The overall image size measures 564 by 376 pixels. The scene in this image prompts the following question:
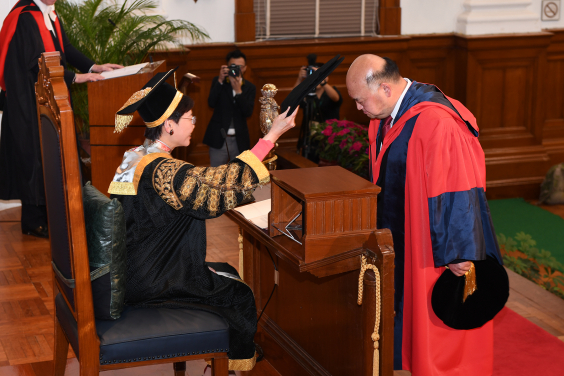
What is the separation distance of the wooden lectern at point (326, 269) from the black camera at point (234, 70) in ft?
8.81

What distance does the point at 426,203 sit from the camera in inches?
109

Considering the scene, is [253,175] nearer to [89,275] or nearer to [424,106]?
[89,275]

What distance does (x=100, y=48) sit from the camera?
5602 millimetres

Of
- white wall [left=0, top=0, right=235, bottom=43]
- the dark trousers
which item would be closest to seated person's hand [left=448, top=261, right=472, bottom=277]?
the dark trousers

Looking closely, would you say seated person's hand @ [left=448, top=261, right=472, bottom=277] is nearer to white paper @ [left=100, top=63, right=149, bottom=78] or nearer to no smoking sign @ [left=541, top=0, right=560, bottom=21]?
white paper @ [left=100, top=63, right=149, bottom=78]

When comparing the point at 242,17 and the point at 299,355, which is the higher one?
the point at 242,17

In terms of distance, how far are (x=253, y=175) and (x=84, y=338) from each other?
32.2 inches

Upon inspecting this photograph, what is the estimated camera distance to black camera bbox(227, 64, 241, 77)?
5525 mm

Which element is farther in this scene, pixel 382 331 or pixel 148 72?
pixel 148 72

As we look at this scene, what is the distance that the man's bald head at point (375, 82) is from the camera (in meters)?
2.84

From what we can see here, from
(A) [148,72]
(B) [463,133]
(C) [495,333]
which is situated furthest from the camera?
(A) [148,72]

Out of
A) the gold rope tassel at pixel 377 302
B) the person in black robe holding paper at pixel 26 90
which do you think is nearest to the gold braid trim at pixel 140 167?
the gold rope tassel at pixel 377 302

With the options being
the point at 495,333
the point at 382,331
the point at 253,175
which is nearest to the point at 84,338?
the point at 253,175

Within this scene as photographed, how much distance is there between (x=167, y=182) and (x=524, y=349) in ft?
7.28
